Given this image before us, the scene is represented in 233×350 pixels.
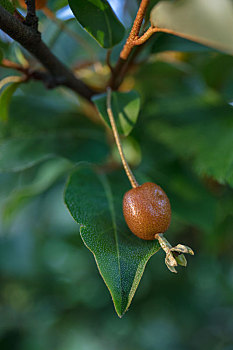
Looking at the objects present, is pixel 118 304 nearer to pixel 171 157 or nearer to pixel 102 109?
pixel 102 109

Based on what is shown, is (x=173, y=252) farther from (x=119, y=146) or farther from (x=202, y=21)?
(x=202, y=21)

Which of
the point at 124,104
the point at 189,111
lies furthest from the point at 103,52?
the point at 124,104

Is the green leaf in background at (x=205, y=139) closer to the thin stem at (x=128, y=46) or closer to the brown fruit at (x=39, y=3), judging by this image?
the thin stem at (x=128, y=46)

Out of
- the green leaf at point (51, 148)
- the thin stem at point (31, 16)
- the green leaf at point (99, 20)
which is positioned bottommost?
the green leaf at point (51, 148)

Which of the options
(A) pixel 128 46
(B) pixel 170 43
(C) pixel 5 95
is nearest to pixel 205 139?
(B) pixel 170 43

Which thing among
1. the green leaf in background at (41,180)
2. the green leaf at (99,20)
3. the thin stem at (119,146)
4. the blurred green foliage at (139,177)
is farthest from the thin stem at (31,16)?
the green leaf in background at (41,180)

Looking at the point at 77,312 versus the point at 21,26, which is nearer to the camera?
the point at 21,26

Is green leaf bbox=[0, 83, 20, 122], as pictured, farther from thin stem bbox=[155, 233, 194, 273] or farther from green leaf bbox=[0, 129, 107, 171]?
thin stem bbox=[155, 233, 194, 273]
